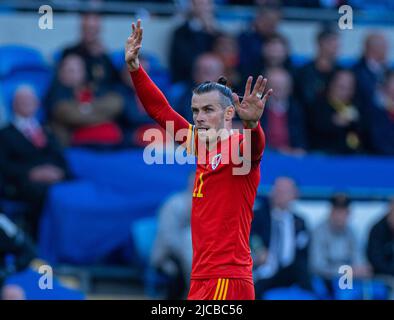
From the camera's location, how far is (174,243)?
1028 centimetres

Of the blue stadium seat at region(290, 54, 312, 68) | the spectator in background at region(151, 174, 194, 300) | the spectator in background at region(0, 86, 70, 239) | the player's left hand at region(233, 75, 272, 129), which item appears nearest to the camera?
the player's left hand at region(233, 75, 272, 129)

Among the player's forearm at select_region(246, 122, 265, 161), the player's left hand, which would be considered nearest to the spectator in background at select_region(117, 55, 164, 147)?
the player's forearm at select_region(246, 122, 265, 161)

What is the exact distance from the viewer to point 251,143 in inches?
242

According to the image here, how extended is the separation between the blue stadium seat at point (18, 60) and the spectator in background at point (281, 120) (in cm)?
238

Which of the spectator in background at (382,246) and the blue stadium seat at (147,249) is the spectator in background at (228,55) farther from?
the spectator in background at (382,246)

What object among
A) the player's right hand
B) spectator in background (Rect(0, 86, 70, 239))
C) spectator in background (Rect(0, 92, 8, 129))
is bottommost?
the player's right hand

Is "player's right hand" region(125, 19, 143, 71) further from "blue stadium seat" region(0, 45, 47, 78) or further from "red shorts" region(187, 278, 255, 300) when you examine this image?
"blue stadium seat" region(0, 45, 47, 78)

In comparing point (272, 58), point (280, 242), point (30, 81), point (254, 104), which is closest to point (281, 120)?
point (272, 58)

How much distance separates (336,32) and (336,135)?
1.56 m

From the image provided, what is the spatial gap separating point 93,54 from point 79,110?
2.89ft

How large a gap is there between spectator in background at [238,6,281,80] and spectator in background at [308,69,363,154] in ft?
2.90

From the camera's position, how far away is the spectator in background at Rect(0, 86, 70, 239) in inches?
420
